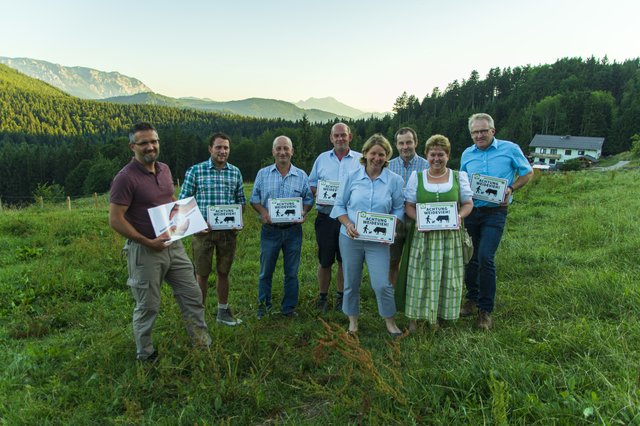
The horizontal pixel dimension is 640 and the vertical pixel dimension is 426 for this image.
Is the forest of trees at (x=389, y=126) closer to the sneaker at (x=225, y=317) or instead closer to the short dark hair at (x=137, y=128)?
the sneaker at (x=225, y=317)

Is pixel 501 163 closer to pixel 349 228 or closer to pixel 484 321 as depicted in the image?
pixel 484 321

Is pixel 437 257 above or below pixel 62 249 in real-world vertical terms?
above

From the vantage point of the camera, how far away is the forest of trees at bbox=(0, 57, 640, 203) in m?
65.5

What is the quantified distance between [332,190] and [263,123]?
129m

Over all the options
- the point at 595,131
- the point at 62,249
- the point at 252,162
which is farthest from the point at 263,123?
the point at 62,249

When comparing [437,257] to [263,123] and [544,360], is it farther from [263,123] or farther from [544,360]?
[263,123]

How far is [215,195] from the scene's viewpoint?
4465mm

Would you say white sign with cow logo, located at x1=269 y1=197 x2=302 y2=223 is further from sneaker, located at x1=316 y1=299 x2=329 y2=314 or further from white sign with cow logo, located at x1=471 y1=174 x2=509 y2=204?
white sign with cow logo, located at x1=471 y1=174 x2=509 y2=204

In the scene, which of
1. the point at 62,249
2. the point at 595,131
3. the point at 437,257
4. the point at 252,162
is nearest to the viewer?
the point at 437,257

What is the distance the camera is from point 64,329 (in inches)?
185

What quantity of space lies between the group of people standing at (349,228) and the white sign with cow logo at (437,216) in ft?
0.38

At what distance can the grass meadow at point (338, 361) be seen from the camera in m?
→ 2.52

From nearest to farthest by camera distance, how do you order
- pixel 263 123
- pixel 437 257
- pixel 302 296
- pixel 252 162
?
pixel 437 257 → pixel 302 296 → pixel 252 162 → pixel 263 123

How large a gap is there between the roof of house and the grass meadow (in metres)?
73.4
